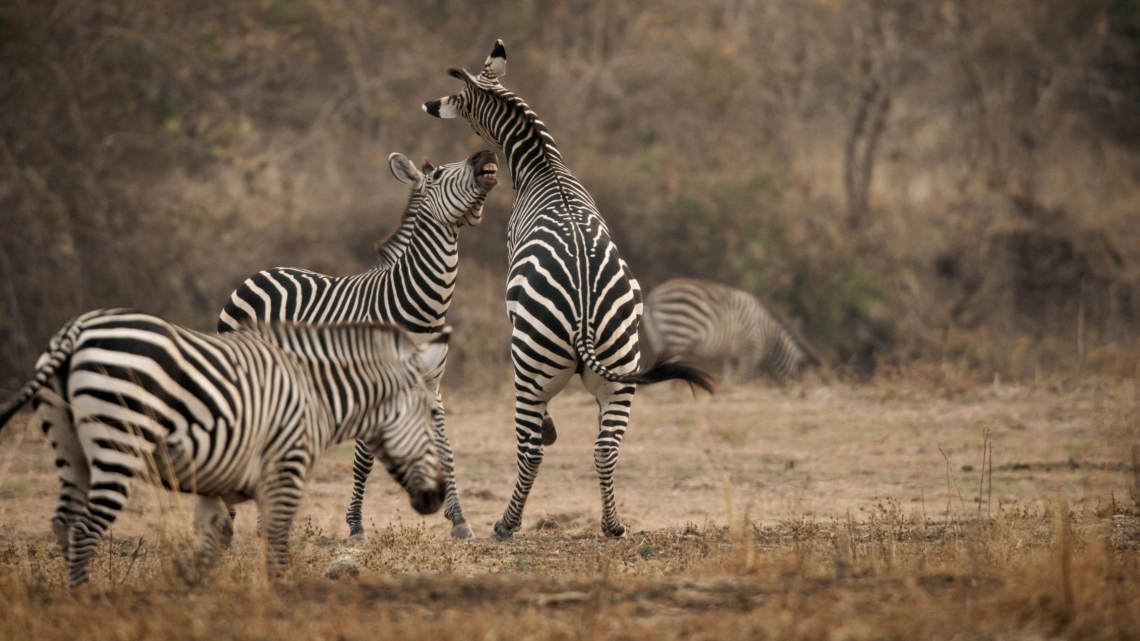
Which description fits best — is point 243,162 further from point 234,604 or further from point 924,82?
point 924,82

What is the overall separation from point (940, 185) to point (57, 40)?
15592 mm

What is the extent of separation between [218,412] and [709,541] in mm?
3271

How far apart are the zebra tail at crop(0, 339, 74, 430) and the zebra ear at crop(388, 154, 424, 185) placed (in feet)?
12.1

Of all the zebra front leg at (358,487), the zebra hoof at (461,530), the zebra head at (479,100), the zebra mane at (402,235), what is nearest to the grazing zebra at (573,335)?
the zebra hoof at (461,530)

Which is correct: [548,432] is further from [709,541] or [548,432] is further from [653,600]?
[653,600]

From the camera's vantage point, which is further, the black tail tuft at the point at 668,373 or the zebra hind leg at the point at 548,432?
the zebra hind leg at the point at 548,432

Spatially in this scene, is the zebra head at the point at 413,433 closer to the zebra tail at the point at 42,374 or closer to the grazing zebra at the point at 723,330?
the zebra tail at the point at 42,374

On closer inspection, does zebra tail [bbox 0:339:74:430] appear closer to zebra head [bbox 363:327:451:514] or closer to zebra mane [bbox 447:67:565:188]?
zebra head [bbox 363:327:451:514]

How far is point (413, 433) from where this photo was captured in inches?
220

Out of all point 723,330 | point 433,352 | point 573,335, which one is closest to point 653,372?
point 573,335

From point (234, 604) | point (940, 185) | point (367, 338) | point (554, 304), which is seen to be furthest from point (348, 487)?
point (940, 185)

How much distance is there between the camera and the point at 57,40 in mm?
14516

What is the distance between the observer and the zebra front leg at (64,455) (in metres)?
4.86

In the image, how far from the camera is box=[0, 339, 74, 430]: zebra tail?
15.1 feet
